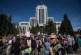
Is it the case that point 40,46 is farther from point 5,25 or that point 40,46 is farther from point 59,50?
point 59,50

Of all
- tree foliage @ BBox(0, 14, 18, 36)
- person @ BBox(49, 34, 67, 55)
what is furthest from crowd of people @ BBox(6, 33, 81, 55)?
tree foliage @ BBox(0, 14, 18, 36)

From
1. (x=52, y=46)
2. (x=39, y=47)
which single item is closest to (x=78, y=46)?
(x=39, y=47)

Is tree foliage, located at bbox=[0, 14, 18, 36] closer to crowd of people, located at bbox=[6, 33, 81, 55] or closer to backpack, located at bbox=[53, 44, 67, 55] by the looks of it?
crowd of people, located at bbox=[6, 33, 81, 55]

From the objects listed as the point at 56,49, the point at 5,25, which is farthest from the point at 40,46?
the point at 56,49

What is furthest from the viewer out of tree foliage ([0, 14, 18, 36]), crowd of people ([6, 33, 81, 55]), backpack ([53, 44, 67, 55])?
tree foliage ([0, 14, 18, 36])

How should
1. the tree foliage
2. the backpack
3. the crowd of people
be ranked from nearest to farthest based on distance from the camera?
the backpack < the crowd of people < the tree foliage

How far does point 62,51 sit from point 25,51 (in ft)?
3.33

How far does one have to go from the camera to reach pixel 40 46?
9.62 m

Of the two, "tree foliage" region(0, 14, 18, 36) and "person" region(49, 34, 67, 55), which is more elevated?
"tree foliage" region(0, 14, 18, 36)

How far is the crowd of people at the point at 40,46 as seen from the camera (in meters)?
3.89

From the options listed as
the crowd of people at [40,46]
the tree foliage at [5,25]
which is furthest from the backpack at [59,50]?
the tree foliage at [5,25]

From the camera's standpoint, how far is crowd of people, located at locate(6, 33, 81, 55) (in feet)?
12.8

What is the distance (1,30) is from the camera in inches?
345

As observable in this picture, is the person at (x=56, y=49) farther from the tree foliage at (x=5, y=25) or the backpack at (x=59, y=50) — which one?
the tree foliage at (x=5, y=25)
